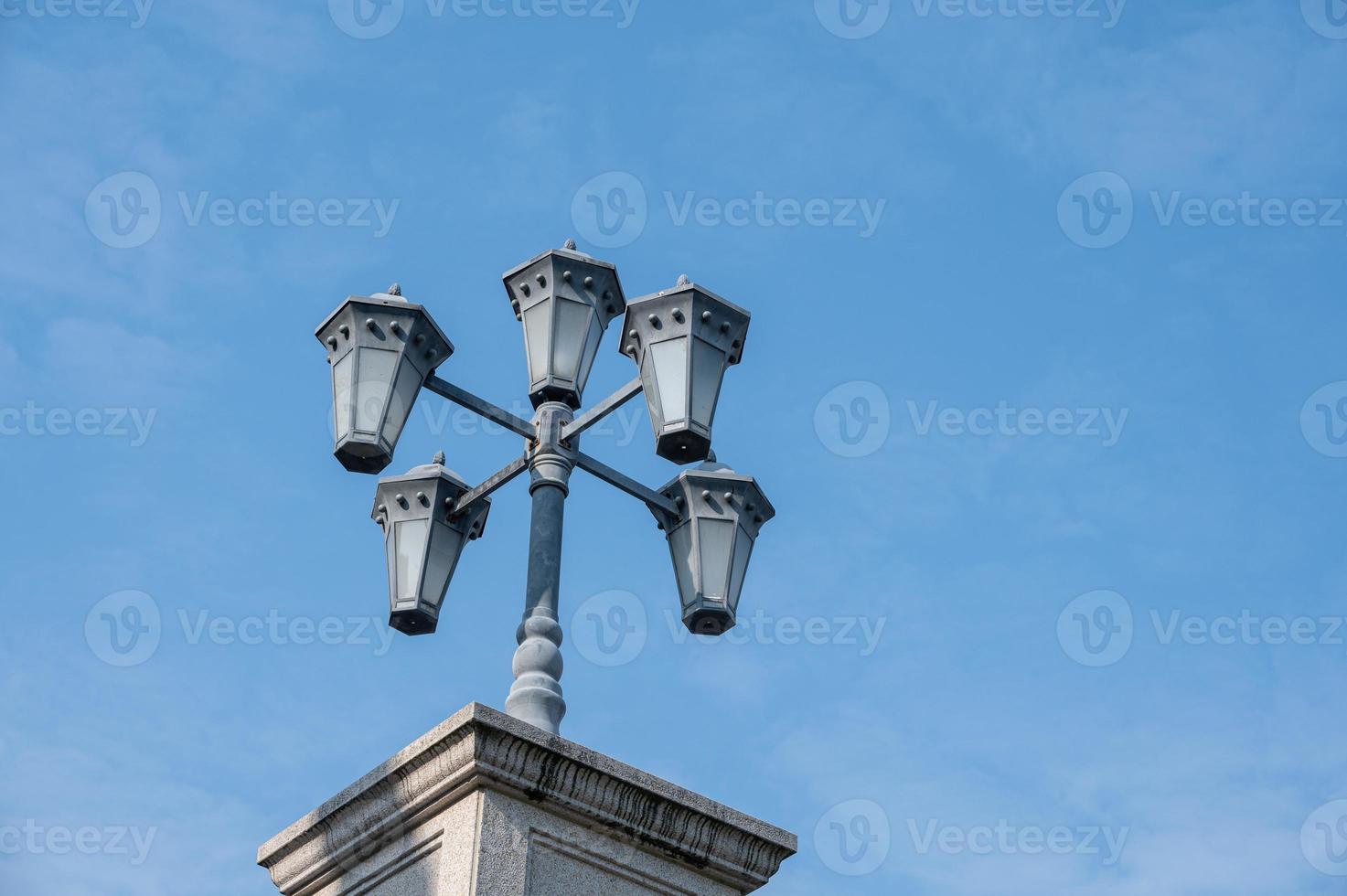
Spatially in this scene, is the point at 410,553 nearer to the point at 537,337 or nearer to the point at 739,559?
the point at 537,337

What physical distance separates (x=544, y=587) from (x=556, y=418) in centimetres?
69

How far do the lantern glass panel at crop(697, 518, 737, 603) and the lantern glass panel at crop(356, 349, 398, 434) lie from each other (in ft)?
4.04

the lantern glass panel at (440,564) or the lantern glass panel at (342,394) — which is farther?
the lantern glass panel at (440,564)

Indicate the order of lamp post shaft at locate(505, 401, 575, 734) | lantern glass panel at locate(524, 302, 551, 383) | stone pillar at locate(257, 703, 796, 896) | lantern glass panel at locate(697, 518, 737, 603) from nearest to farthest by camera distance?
stone pillar at locate(257, 703, 796, 896) < lamp post shaft at locate(505, 401, 575, 734) < lantern glass panel at locate(697, 518, 737, 603) < lantern glass panel at locate(524, 302, 551, 383)

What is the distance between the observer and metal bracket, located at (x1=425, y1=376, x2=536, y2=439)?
23.2ft

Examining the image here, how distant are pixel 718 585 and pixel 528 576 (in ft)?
2.39

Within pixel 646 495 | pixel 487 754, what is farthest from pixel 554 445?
pixel 487 754

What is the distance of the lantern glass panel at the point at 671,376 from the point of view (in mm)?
6891

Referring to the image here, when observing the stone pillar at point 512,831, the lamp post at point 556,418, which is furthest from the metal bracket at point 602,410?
the stone pillar at point 512,831

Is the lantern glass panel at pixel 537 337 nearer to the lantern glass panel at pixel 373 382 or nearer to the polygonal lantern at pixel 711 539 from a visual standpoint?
the lantern glass panel at pixel 373 382

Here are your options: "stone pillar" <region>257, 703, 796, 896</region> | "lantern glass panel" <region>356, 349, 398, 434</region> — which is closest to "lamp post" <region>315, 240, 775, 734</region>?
"lantern glass panel" <region>356, 349, 398, 434</region>

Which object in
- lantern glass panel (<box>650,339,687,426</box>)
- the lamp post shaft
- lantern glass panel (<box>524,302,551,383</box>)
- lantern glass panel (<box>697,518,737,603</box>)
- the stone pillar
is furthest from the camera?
lantern glass panel (<box>524,302,551,383</box>)

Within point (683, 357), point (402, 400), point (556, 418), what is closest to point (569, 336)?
point (556, 418)

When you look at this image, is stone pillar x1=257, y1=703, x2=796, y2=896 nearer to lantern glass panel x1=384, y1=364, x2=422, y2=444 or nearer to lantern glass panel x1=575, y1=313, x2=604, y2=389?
lantern glass panel x1=384, y1=364, x2=422, y2=444
